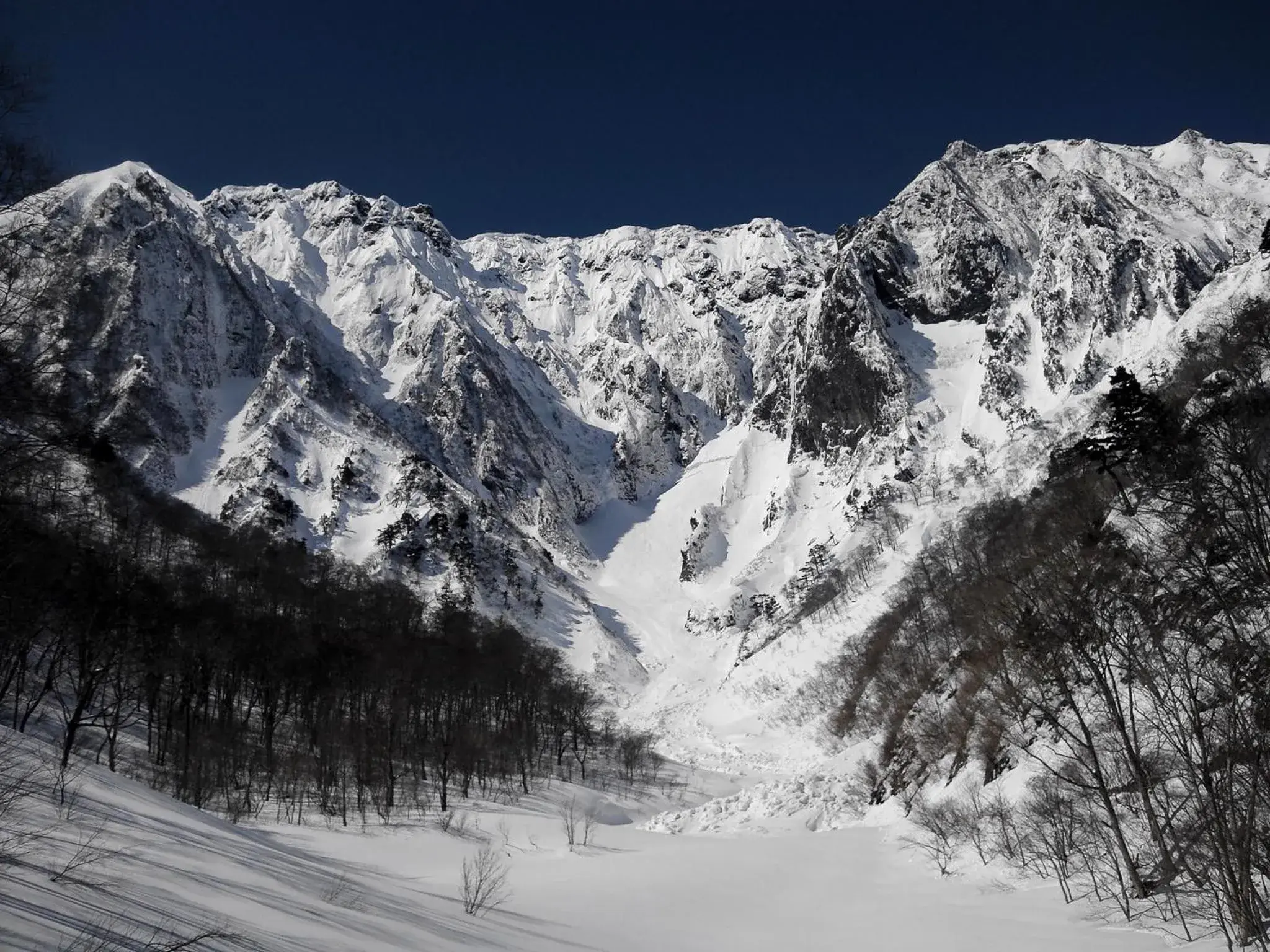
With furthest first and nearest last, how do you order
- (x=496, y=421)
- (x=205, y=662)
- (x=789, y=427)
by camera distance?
1. (x=496, y=421)
2. (x=789, y=427)
3. (x=205, y=662)

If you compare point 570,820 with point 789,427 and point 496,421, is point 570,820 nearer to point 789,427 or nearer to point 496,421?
point 496,421

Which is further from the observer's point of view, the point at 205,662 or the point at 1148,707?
the point at 205,662

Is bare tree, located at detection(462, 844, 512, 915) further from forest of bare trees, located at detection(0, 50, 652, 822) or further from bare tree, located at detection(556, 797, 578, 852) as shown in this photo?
forest of bare trees, located at detection(0, 50, 652, 822)

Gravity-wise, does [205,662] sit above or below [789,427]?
below

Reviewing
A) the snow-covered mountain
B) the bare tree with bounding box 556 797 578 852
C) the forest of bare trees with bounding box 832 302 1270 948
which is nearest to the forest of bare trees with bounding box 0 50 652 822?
the bare tree with bounding box 556 797 578 852

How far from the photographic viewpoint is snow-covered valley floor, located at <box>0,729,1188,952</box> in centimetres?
670

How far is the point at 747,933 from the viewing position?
49.3 ft

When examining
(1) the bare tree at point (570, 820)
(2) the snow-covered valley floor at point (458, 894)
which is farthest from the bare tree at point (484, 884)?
(1) the bare tree at point (570, 820)

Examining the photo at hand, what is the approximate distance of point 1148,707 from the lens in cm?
1739

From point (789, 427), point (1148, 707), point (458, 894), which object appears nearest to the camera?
point (1148, 707)

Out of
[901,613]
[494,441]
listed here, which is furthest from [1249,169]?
[494,441]

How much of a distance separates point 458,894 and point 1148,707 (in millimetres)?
18131

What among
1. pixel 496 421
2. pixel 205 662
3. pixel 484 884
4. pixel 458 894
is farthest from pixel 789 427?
pixel 458 894

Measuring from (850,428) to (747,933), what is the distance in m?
173
